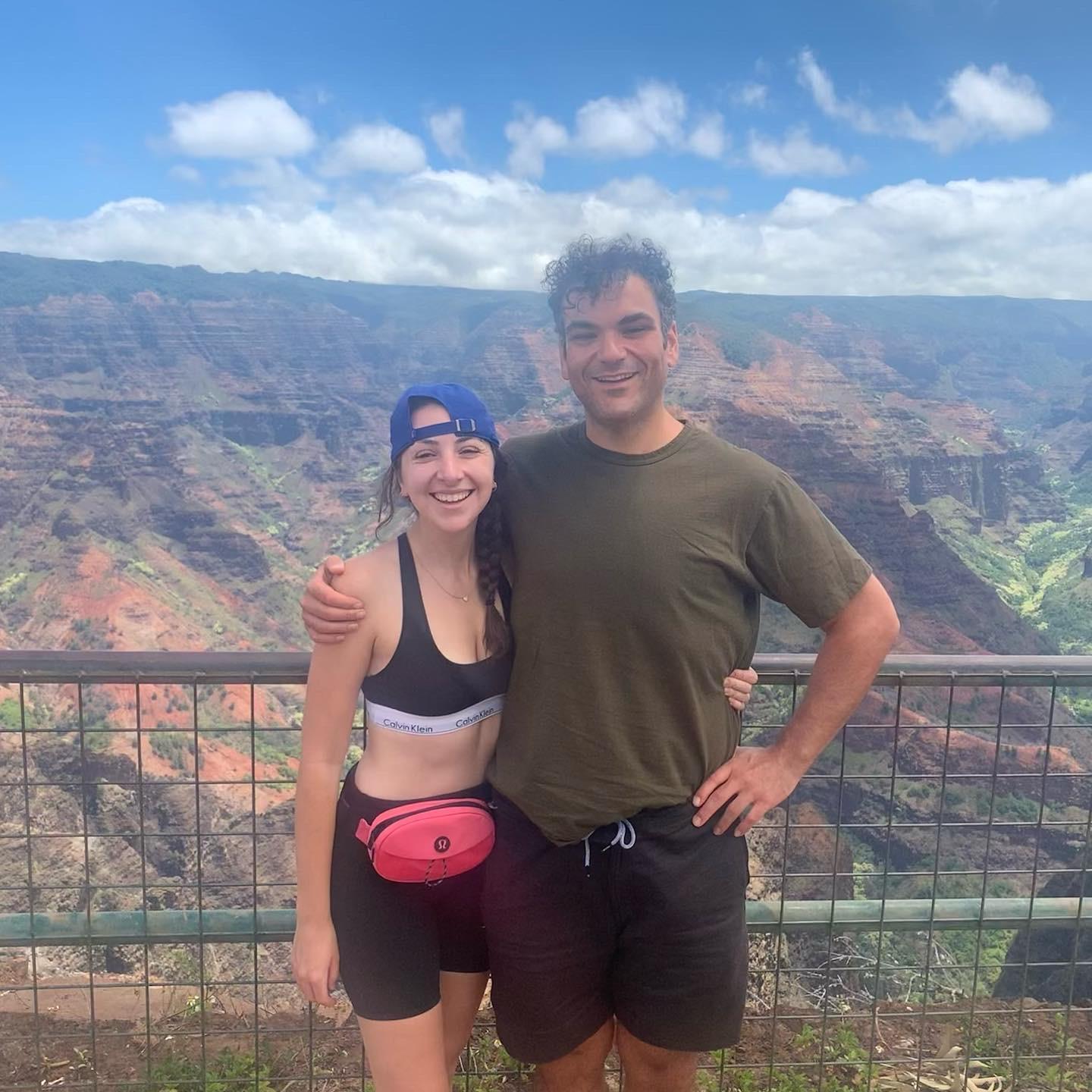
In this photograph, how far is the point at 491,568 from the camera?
2.16 metres

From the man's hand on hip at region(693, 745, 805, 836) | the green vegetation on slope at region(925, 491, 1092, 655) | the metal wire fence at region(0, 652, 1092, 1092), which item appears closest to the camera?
the man's hand on hip at region(693, 745, 805, 836)

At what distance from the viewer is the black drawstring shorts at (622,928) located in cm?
213

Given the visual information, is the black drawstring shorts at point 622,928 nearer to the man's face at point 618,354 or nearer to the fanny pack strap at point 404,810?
the fanny pack strap at point 404,810

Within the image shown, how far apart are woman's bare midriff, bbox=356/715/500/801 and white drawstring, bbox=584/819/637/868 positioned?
317 millimetres

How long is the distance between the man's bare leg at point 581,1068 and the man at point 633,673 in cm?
6

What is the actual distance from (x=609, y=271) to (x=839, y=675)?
1105 mm

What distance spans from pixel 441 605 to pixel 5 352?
97695mm

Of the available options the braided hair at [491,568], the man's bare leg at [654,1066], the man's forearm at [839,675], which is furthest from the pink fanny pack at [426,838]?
the man's forearm at [839,675]

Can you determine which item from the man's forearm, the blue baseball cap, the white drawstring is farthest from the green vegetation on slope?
the blue baseball cap

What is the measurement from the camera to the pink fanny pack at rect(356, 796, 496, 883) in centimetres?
209

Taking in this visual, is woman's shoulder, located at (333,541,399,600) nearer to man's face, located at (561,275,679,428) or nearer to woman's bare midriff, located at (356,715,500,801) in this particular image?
woman's bare midriff, located at (356,715,500,801)

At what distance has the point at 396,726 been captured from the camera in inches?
83.4

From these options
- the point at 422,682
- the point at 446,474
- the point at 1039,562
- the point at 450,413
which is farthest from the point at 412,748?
the point at 1039,562

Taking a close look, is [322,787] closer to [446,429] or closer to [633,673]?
[633,673]
